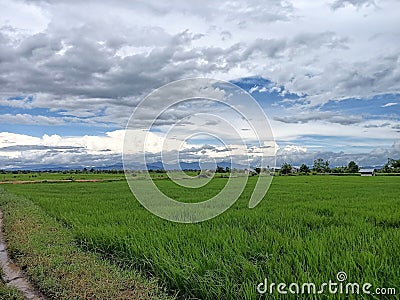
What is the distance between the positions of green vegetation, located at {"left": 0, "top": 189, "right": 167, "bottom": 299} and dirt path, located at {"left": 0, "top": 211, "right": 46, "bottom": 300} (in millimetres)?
76

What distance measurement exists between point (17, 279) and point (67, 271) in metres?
0.73

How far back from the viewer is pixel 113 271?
4645mm

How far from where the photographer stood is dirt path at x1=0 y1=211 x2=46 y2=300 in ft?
14.2

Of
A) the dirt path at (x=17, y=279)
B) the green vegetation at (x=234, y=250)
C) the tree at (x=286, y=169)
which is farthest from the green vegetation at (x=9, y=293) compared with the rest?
the tree at (x=286, y=169)

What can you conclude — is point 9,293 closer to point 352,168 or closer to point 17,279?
point 17,279

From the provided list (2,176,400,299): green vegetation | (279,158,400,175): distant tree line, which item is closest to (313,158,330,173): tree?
(279,158,400,175): distant tree line

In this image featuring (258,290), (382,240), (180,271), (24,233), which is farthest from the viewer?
(24,233)

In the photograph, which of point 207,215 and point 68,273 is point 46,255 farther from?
point 207,215

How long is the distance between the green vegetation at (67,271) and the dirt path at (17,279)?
0.25 feet

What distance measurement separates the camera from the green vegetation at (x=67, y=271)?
4.01 meters

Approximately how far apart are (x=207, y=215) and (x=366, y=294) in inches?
208

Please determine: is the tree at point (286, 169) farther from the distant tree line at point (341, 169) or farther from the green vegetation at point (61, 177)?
the green vegetation at point (61, 177)

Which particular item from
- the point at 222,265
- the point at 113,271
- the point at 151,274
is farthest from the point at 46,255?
the point at 222,265

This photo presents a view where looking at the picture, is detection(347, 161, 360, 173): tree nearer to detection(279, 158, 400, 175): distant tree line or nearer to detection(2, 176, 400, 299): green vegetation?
detection(279, 158, 400, 175): distant tree line
